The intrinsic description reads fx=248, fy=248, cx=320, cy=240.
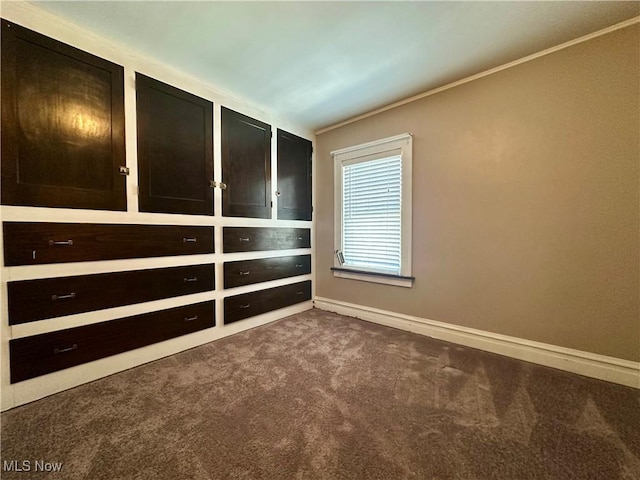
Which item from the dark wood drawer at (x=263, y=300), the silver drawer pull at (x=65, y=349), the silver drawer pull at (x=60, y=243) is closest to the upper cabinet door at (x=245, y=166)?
the dark wood drawer at (x=263, y=300)

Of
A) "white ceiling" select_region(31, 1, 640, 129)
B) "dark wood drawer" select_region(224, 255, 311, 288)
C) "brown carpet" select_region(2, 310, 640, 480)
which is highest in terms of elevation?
"white ceiling" select_region(31, 1, 640, 129)

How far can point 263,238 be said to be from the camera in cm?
277

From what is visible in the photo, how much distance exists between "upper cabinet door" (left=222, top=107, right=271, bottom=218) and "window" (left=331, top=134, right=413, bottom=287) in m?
0.91

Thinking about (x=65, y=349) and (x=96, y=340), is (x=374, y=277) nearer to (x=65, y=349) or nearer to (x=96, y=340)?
(x=96, y=340)

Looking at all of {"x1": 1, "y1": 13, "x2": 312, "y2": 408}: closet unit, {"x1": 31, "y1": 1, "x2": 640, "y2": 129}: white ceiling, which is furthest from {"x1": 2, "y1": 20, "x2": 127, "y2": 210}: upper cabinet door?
{"x1": 31, "y1": 1, "x2": 640, "y2": 129}: white ceiling

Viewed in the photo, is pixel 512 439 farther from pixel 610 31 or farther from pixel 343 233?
pixel 610 31

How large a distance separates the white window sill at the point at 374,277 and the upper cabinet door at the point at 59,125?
227 centimetres

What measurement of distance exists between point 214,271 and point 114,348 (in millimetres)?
884

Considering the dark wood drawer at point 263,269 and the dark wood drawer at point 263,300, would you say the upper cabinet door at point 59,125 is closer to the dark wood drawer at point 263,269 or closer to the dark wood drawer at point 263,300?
the dark wood drawer at point 263,269

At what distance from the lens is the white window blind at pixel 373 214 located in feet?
8.79

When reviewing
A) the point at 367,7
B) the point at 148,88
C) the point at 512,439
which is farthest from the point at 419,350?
the point at 148,88

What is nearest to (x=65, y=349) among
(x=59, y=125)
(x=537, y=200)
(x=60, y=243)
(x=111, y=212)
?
(x=60, y=243)

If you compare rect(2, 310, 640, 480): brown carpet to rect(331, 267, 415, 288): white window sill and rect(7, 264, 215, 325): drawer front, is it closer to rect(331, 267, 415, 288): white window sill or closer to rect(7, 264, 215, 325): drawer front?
rect(7, 264, 215, 325): drawer front

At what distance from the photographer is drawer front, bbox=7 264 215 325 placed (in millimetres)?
1466
